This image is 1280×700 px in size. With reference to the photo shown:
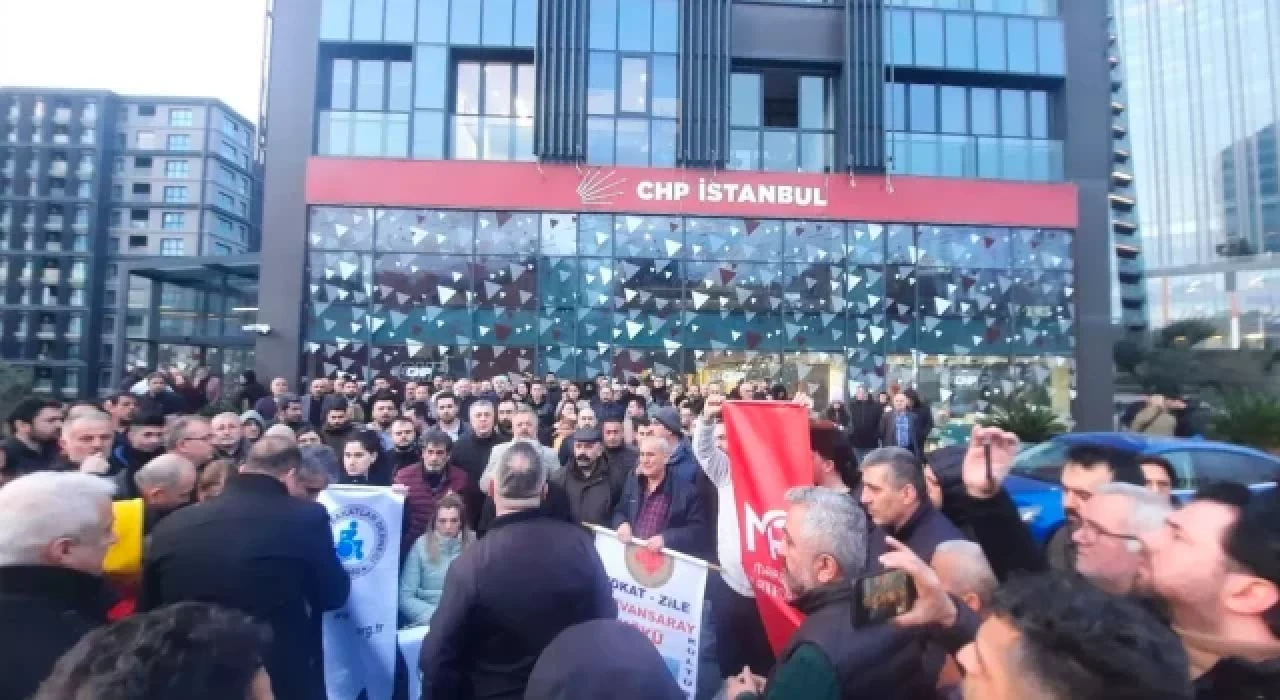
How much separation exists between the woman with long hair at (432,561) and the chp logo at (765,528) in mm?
1543

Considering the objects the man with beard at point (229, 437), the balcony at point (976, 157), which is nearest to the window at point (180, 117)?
the balcony at point (976, 157)

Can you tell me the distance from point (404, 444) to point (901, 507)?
14.2 ft

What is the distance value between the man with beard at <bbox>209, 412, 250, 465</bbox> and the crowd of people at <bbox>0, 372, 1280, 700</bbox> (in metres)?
0.84

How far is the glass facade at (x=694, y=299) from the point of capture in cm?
1658

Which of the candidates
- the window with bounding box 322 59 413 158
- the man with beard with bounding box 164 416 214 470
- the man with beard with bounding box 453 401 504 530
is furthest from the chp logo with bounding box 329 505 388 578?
the window with bounding box 322 59 413 158

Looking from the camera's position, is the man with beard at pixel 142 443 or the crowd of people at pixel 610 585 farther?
the man with beard at pixel 142 443

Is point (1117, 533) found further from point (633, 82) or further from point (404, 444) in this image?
point (633, 82)

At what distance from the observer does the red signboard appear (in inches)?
652

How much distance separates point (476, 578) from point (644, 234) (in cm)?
1488

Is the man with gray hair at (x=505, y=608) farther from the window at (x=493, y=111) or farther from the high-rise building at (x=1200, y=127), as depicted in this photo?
the high-rise building at (x=1200, y=127)

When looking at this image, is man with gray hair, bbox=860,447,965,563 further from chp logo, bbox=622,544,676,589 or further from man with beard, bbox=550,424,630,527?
man with beard, bbox=550,424,630,527

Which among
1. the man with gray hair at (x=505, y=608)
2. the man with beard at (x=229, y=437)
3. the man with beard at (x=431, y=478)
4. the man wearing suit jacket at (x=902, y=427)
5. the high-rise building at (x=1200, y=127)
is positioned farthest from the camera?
the high-rise building at (x=1200, y=127)

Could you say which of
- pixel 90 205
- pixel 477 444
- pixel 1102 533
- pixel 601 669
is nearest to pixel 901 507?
pixel 1102 533

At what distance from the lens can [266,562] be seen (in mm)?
2818
